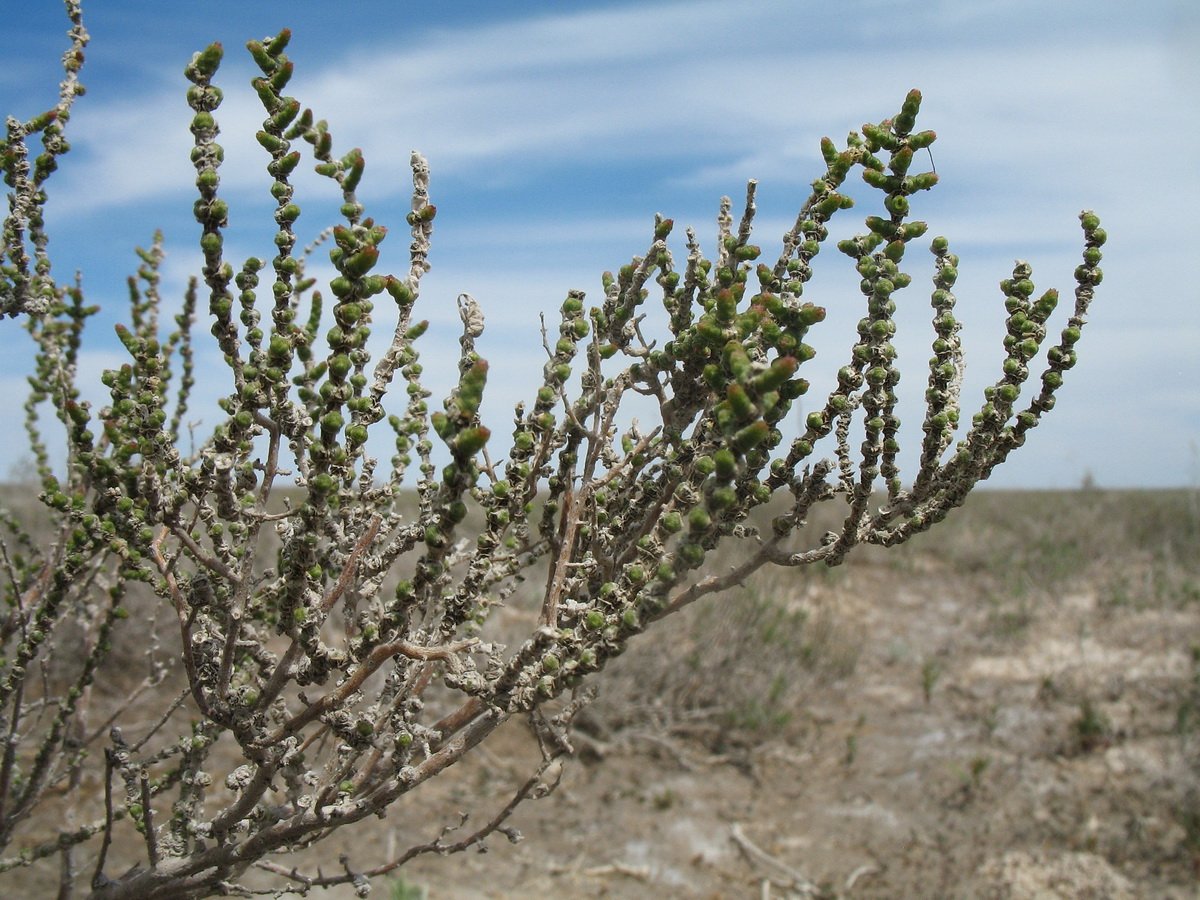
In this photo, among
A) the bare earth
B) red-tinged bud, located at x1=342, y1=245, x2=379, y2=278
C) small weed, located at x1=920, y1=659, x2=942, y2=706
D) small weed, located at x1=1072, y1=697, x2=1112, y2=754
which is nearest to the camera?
red-tinged bud, located at x1=342, y1=245, x2=379, y2=278

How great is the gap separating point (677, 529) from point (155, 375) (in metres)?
1.03

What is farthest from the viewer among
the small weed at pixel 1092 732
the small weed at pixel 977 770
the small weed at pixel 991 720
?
the small weed at pixel 991 720

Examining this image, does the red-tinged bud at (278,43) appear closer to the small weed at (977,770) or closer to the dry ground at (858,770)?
the dry ground at (858,770)

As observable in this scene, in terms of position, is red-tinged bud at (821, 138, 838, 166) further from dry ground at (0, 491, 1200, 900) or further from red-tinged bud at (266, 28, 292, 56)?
dry ground at (0, 491, 1200, 900)

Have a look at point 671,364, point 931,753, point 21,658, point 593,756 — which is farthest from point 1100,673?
point 21,658

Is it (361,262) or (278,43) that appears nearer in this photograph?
(361,262)

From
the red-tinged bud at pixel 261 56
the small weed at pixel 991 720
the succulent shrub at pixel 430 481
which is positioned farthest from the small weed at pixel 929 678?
the red-tinged bud at pixel 261 56

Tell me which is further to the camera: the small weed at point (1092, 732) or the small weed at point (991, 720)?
the small weed at point (991, 720)

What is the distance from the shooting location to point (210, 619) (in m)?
1.85

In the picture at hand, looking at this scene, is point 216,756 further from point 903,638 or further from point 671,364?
point 903,638

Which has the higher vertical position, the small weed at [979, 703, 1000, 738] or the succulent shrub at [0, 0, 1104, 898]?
the succulent shrub at [0, 0, 1104, 898]

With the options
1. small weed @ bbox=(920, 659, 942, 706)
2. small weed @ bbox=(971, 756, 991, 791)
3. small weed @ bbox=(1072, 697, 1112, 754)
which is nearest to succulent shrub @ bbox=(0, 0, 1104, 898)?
small weed @ bbox=(971, 756, 991, 791)

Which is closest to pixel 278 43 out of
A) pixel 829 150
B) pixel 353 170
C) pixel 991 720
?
pixel 353 170

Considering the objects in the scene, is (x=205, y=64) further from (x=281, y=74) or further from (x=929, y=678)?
(x=929, y=678)
